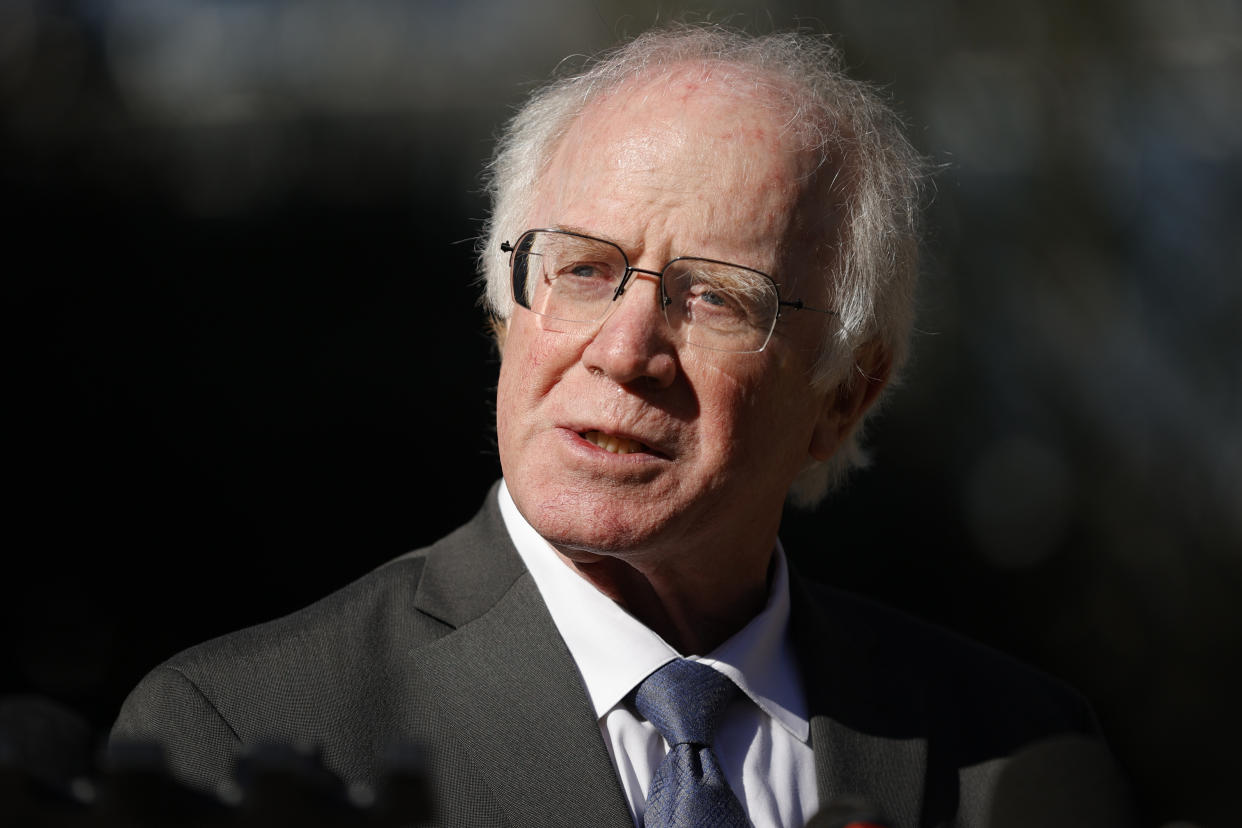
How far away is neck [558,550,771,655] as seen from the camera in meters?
2.05

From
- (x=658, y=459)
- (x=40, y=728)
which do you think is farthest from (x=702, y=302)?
(x=40, y=728)

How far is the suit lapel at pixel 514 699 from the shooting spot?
1806 mm

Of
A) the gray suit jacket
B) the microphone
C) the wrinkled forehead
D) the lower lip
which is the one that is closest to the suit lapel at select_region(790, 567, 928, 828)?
the gray suit jacket

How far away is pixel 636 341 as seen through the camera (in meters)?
1.90

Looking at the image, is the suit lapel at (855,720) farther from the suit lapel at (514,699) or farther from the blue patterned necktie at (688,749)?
the suit lapel at (514,699)

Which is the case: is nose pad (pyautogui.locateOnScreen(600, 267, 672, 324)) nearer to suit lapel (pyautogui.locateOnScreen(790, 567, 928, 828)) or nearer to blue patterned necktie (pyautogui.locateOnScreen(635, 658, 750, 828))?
blue patterned necktie (pyautogui.locateOnScreen(635, 658, 750, 828))

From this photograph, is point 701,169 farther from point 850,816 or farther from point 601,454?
point 850,816

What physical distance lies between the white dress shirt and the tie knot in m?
0.02

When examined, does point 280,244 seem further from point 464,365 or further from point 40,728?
point 40,728

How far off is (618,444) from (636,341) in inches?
6.7

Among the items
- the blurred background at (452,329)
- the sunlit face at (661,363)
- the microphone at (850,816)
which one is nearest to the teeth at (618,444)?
the sunlit face at (661,363)

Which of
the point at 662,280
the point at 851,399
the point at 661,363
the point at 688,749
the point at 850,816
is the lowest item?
the point at 688,749

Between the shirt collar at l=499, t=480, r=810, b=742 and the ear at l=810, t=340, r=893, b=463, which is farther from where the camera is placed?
the ear at l=810, t=340, r=893, b=463

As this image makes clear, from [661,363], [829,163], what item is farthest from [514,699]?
[829,163]
